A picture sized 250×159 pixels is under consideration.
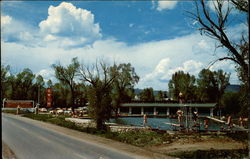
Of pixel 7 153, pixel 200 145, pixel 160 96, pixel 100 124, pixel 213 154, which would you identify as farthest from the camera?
pixel 160 96

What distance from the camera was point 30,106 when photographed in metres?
66.8

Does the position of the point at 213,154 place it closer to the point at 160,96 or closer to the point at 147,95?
the point at 147,95

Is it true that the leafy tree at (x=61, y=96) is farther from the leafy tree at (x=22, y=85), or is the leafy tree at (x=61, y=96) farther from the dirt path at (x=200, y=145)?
the dirt path at (x=200, y=145)

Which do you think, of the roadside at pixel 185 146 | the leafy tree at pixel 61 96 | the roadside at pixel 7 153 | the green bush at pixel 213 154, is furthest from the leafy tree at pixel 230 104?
the roadside at pixel 7 153

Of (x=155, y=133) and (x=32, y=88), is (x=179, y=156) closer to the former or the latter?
(x=155, y=133)

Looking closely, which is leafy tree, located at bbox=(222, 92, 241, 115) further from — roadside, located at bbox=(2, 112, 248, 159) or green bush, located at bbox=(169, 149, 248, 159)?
green bush, located at bbox=(169, 149, 248, 159)

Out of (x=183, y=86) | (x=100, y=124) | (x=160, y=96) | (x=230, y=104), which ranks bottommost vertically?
(x=100, y=124)

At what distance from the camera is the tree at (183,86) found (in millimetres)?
86438

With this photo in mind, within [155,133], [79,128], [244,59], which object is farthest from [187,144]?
[79,128]

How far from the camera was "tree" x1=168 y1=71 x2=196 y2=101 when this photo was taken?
284ft

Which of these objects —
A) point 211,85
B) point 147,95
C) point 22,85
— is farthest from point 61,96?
point 211,85

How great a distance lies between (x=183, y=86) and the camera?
86.9 m

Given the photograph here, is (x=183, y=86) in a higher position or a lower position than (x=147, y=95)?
higher

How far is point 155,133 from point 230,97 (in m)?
57.9
